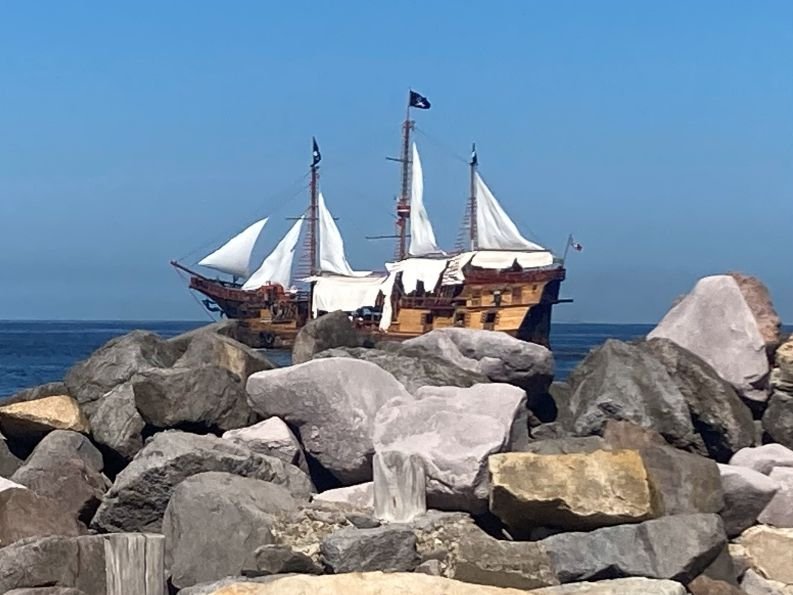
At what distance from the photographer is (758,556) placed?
10.3 metres

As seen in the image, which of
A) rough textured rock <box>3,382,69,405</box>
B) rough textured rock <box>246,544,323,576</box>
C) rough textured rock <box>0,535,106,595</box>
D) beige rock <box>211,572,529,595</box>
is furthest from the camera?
rough textured rock <box>3,382,69,405</box>

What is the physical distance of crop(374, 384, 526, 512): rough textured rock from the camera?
9.78 m

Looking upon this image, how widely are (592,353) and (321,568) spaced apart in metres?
5.04

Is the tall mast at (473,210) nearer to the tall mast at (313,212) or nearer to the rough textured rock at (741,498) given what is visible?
the tall mast at (313,212)

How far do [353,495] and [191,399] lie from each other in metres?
1.71

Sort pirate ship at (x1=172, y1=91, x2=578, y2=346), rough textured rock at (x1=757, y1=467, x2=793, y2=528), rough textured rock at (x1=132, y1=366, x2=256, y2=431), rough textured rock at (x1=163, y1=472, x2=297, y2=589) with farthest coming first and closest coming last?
pirate ship at (x1=172, y1=91, x2=578, y2=346), rough textured rock at (x1=132, y1=366, x2=256, y2=431), rough textured rock at (x1=757, y1=467, x2=793, y2=528), rough textured rock at (x1=163, y1=472, x2=297, y2=589)

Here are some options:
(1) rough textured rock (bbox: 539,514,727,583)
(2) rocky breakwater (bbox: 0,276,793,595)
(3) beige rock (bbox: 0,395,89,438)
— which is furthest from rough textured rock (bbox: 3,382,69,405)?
(1) rough textured rock (bbox: 539,514,727,583)

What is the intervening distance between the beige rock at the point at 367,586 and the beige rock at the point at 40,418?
5.18 metres

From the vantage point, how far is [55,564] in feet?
27.6

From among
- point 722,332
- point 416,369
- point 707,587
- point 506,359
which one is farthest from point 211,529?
point 722,332

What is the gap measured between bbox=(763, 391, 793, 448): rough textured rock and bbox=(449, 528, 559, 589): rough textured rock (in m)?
4.53

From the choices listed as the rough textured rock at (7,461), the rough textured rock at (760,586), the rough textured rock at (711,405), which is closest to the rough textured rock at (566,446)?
the rough textured rock at (760,586)

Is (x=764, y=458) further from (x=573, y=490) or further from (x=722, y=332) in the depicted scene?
(x=573, y=490)

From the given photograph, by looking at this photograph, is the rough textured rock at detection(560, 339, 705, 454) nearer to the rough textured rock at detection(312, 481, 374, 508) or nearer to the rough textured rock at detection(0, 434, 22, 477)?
the rough textured rock at detection(312, 481, 374, 508)
